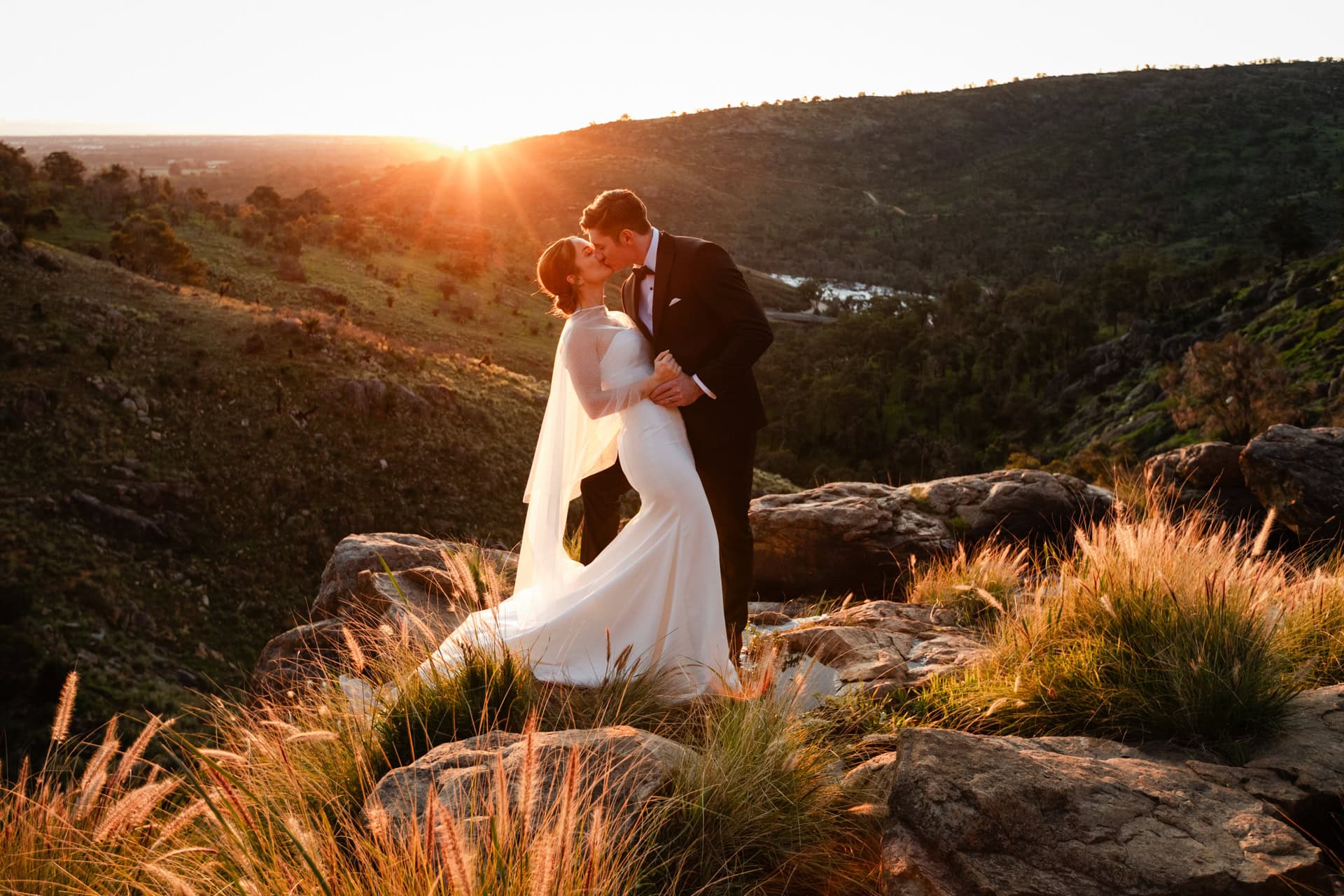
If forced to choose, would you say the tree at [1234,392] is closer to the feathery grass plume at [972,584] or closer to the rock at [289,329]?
the feathery grass plume at [972,584]

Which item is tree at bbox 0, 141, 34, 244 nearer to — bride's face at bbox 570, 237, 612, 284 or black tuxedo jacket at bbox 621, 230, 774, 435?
bride's face at bbox 570, 237, 612, 284

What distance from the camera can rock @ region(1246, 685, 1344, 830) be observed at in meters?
3.53

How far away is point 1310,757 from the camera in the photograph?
3.77 m

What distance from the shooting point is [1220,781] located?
3543 millimetres

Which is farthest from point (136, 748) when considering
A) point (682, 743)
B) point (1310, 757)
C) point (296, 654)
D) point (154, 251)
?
point (154, 251)

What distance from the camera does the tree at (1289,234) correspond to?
55.7m

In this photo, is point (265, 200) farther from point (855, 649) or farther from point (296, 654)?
point (855, 649)

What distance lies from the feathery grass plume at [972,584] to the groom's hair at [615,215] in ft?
12.4

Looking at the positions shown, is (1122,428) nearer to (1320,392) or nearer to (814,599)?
(1320,392)

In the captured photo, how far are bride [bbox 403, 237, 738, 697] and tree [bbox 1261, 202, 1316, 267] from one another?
61.1 m

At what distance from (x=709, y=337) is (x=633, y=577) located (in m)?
1.60

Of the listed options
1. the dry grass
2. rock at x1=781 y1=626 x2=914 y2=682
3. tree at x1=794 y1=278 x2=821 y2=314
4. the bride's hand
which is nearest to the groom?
the bride's hand

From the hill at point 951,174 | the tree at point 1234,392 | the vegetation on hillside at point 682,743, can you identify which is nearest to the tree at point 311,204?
the hill at point 951,174

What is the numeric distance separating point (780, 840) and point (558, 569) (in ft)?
8.96
